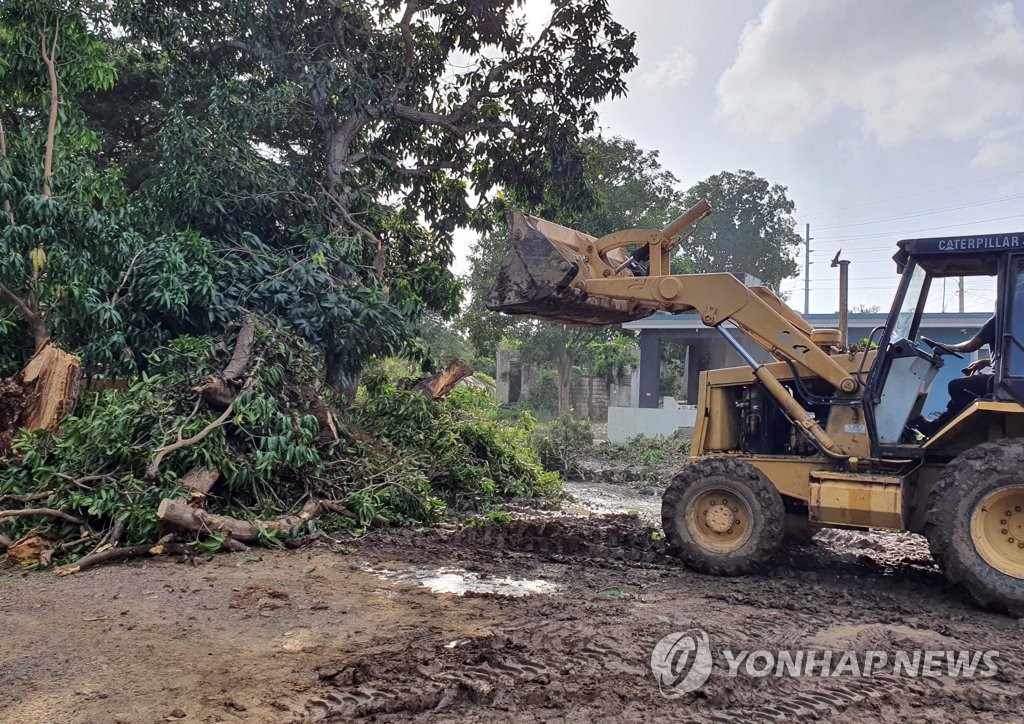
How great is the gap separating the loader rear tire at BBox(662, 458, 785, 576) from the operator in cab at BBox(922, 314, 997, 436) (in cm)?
152

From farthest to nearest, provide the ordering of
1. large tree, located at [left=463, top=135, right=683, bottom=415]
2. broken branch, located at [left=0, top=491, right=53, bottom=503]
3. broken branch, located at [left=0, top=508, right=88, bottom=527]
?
large tree, located at [left=463, top=135, right=683, bottom=415] → broken branch, located at [left=0, top=491, right=53, bottom=503] → broken branch, located at [left=0, top=508, right=88, bottom=527]

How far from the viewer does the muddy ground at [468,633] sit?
3.69m

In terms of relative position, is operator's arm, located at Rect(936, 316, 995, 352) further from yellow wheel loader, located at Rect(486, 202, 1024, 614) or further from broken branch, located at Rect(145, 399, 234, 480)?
broken branch, located at Rect(145, 399, 234, 480)

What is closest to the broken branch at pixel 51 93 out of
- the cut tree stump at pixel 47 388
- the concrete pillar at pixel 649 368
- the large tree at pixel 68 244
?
the large tree at pixel 68 244

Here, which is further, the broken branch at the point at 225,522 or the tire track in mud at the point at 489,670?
the broken branch at the point at 225,522

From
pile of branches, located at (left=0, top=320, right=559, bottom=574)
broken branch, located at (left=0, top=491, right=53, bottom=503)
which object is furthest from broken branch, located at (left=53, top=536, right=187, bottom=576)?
broken branch, located at (left=0, top=491, right=53, bottom=503)

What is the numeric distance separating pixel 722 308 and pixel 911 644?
3.06 meters

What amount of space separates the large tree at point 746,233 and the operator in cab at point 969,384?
108 feet

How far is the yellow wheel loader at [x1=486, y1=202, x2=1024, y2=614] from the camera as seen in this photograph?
5.47 metres

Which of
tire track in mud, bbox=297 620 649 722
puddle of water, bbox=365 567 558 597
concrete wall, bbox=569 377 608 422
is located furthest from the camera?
concrete wall, bbox=569 377 608 422

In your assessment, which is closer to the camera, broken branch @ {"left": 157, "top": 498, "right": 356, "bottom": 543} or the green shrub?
broken branch @ {"left": 157, "top": 498, "right": 356, "bottom": 543}

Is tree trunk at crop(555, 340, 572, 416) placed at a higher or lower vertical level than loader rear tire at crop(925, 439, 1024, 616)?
higher

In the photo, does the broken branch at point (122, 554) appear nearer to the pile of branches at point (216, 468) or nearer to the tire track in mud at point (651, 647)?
the pile of branches at point (216, 468)
